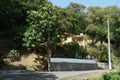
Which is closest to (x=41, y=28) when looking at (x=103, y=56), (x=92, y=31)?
(x=103, y=56)

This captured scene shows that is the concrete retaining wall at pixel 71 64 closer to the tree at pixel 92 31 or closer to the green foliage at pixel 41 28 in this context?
the green foliage at pixel 41 28

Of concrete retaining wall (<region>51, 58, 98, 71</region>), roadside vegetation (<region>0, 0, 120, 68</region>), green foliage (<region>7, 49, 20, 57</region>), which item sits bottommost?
concrete retaining wall (<region>51, 58, 98, 71</region>)

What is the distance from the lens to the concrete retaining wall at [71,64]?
1569 inches

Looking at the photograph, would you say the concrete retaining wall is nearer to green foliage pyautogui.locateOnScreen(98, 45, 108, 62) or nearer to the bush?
green foliage pyautogui.locateOnScreen(98, 45, 108, 62)

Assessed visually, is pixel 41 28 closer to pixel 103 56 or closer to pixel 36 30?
pixel 36 30

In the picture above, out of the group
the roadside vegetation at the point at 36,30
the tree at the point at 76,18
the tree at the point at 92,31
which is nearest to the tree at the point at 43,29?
the roadside vegetation at the point at 36,30

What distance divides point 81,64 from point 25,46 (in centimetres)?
726

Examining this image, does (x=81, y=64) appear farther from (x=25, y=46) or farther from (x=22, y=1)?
(x=22, y=1)

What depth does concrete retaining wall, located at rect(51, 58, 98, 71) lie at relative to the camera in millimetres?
39844

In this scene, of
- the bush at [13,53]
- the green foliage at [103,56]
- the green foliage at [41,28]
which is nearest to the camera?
the green foliage at [41,28]

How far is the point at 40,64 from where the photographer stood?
40.8 meters

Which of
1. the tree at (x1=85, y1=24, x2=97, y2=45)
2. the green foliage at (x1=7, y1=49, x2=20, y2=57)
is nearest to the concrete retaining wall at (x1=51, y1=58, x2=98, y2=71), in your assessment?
the green foliage at (x1=7, y1=49, x2=20, y2=57)

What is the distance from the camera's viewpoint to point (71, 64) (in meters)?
41.4

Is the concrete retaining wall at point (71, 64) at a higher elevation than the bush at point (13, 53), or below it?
below
